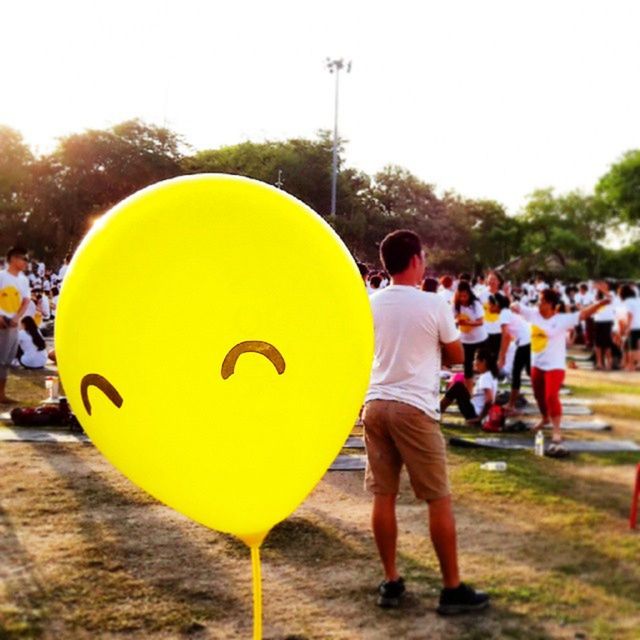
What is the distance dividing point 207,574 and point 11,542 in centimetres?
142

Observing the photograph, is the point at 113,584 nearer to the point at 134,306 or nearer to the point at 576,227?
the point at 134,306

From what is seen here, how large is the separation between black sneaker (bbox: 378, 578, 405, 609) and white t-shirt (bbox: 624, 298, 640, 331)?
11948 mm

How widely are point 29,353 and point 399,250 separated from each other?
11.3m

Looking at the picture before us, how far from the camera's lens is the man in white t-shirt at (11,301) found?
973cm

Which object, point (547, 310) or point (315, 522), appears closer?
point (315, 522)

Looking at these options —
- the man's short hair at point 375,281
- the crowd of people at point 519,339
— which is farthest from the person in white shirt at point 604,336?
the man's short hair at point 375,281

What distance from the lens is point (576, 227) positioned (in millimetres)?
86000

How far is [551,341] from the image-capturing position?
8.05 metres

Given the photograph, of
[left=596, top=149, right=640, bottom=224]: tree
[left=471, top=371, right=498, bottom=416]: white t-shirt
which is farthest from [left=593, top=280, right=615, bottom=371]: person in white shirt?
[left=596, top=149, right=640, bottom=224]: tree

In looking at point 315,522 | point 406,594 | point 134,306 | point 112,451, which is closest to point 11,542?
point 315,522

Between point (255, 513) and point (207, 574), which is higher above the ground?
point (255, 513)

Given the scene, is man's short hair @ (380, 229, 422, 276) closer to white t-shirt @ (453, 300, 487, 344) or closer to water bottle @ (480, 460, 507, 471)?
water bottle @ (480, 460, 507, 471)

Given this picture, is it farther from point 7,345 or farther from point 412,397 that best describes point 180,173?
point 7,345

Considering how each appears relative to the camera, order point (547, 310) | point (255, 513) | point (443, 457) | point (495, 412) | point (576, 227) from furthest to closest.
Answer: point (576, 227) < point (495, 412) < point (547, 310) < point (443, 457) < point (255, 513)
